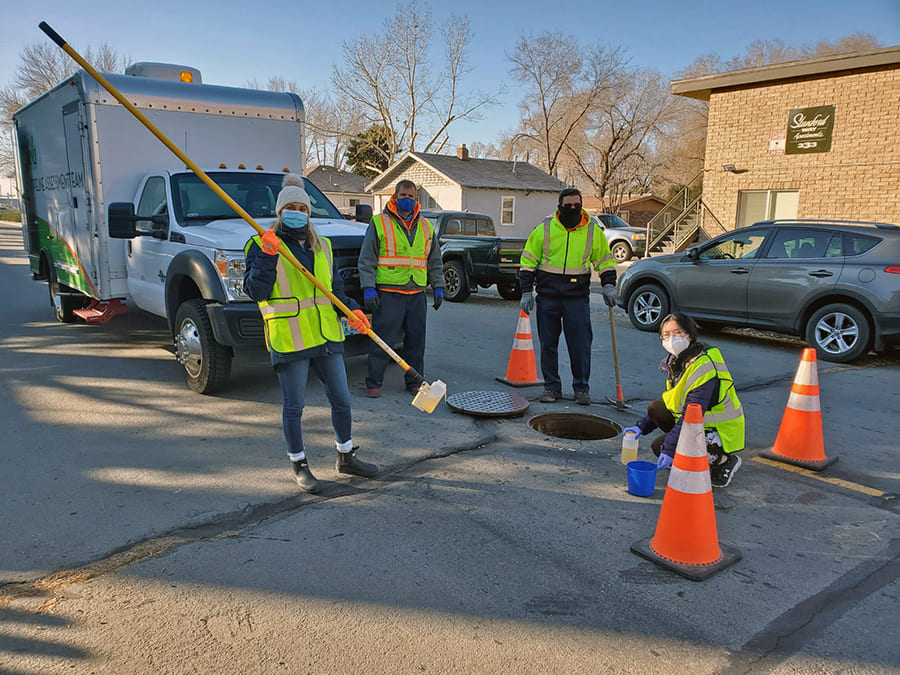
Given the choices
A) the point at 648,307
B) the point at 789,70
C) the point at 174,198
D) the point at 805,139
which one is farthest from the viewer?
the point at 805,139

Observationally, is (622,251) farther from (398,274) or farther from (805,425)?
(805,425)

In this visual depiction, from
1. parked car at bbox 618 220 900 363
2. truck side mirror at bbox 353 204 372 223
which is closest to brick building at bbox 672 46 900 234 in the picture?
parked car at bbox 618 220 900 363

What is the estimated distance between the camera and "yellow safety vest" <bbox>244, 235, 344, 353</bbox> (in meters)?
3.85

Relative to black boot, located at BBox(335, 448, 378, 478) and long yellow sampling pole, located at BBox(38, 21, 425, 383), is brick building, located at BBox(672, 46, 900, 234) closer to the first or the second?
black boot, located at BBox(335, 448, 378, 478)

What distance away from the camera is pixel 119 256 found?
7277mm

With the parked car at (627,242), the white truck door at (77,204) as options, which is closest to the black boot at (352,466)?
the white truck door at (77,204)

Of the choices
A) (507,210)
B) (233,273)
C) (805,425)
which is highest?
(507,210)

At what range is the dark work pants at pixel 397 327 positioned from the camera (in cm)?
604

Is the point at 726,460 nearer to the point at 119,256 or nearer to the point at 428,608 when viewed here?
the point at 428,608

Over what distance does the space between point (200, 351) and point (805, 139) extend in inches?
710

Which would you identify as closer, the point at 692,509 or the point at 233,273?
the point at 692,509

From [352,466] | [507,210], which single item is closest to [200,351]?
[352,466]

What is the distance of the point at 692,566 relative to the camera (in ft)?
10.4

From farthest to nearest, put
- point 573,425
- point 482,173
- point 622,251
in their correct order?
point 482,173 → point 622,251 → point 573,425
